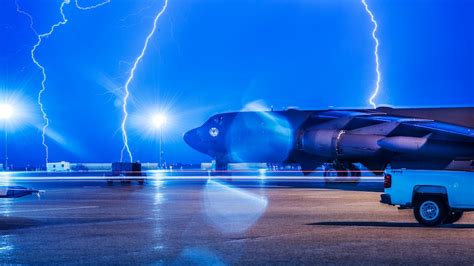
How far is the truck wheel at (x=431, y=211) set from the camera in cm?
1677

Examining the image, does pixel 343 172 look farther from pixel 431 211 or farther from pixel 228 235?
pixel 228 235

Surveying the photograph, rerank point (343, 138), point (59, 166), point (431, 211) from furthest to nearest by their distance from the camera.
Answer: point (59, 166)
point (343, 138)
point (431, 211)

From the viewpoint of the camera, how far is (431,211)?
1691 cm

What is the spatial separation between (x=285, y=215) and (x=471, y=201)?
5.58 meters

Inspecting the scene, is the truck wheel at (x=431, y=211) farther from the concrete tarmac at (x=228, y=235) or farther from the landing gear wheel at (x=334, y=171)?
the landing gear wheel at (x=334, y=171)

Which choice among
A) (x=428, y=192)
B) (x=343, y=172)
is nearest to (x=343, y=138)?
(x=343, y=172)

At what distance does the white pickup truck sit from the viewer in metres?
16.3

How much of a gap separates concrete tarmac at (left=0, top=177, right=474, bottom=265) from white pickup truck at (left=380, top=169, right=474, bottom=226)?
0.38 m

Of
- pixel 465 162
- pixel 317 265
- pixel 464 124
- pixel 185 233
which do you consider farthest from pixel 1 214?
pixel 464 124

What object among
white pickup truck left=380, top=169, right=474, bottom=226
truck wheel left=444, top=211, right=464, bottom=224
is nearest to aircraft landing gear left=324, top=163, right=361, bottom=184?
truck wheel left=444, top=211, right=464, bottom=224

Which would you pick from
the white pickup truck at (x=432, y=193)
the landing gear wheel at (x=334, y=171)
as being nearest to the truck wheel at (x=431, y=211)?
the white pickup truck at (x=432, y=193)

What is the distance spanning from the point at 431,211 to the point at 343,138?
19.8 m

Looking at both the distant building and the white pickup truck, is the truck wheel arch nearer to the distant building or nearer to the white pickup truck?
the white pickup truck

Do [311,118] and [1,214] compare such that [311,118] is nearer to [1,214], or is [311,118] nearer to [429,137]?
[429,137]
